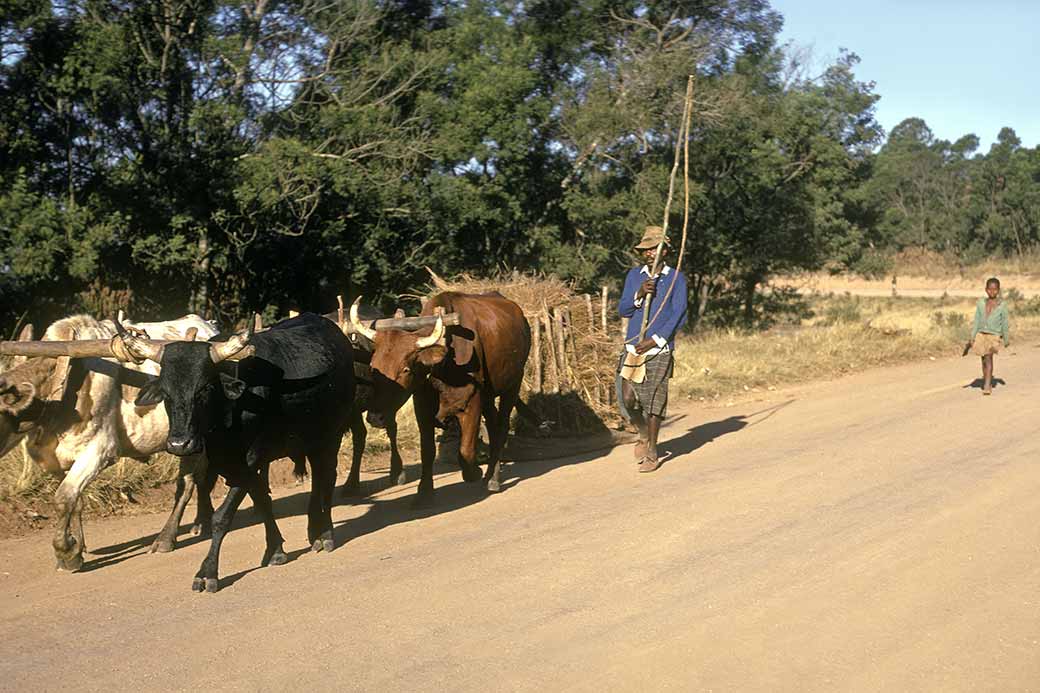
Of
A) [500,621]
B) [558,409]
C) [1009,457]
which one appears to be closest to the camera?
[500,621]

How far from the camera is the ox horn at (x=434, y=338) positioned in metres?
8.98

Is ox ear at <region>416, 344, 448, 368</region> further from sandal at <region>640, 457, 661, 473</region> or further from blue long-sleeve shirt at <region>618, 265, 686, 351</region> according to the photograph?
sandal at <region>640, 457, 661, 473</region>

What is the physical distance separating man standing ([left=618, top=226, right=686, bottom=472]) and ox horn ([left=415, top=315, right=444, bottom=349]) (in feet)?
6.75

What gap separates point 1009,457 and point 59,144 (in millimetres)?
13746

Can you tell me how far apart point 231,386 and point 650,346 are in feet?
14.7

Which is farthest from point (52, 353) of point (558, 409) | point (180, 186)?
point (180, 186)

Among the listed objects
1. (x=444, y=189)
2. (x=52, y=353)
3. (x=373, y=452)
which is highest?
(x=444, y=189)

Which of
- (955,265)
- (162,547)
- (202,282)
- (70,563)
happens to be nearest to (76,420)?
(70,563)

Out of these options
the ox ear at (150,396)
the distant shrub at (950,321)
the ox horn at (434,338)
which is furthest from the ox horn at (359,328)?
the distant shrub at (950,321)

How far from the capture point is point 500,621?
6.06 m

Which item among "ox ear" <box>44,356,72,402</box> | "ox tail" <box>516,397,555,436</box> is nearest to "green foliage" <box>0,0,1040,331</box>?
"ox tail" <box>516,397,555,436</box>

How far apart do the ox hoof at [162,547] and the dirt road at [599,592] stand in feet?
0.42

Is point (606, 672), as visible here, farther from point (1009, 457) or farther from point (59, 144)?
point (59, 144)

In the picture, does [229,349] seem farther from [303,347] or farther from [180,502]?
[180,502]
